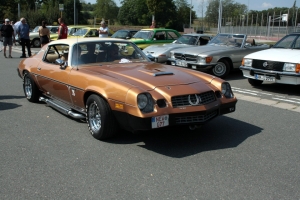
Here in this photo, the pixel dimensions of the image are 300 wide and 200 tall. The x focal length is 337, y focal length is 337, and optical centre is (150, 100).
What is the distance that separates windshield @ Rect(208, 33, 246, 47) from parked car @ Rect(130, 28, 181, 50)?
3.45m

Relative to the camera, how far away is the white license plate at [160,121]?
4.06 meters

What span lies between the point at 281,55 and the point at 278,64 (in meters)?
0.43

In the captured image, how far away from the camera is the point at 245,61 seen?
349 inches

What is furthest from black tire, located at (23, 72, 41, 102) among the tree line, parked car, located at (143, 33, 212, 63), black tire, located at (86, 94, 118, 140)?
the tree line

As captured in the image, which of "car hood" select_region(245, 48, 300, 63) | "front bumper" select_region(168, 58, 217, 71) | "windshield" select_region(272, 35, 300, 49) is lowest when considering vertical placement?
"front bumper" select_region(168, 58, 217, 71)

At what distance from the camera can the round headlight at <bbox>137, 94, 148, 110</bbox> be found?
410cm

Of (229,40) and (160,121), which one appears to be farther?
(229,40)

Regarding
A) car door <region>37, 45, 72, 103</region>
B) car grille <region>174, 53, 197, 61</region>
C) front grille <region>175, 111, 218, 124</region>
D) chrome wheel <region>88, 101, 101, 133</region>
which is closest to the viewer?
front grille <region>175, 111, 218, 124</region>

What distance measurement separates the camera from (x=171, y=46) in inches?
492

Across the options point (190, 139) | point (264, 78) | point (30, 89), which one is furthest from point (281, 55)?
point (30, 89)

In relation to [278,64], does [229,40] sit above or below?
above

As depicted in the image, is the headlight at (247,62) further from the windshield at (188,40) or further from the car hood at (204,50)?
the windshield at (188,40)

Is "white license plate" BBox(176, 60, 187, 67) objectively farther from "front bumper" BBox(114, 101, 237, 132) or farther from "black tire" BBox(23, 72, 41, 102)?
"front bumper" BBox(114, 101, 237, 132)

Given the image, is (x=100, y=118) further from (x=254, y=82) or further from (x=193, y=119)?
(x=254, y=82)
